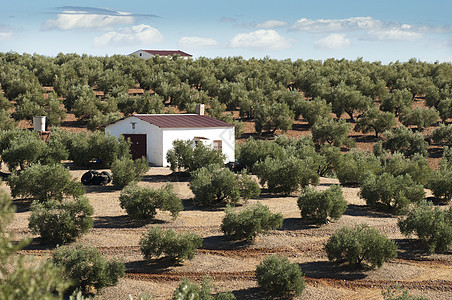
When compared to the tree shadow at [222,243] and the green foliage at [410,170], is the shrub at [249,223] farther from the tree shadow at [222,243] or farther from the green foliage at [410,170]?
the green foliage at [410,170]

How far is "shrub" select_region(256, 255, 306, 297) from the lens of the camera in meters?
15.0

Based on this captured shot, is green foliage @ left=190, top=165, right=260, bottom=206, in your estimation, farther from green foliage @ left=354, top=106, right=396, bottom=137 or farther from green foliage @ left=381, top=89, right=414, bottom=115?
green foliage @ left=381, top=89, right=414, bottom=115

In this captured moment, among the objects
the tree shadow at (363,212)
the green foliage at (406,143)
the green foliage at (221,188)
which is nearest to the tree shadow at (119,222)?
the green foliage at (221,188)

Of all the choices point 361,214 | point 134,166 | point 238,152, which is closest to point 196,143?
point 238,152

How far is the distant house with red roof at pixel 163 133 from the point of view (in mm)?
36500

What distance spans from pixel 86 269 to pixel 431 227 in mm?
11343

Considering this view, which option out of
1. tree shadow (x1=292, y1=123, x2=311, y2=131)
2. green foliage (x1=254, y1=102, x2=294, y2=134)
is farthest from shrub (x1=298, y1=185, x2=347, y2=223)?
tree shadow (x1=292, y1=123, x2=311, y2=131)

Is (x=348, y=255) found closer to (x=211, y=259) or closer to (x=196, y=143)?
(x=211, y=259)

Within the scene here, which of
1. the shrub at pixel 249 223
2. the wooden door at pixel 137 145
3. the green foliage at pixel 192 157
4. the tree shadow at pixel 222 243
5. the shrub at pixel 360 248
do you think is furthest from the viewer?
the wooden door at pixel 137 145

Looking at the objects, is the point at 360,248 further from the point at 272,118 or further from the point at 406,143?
the point at 272,118

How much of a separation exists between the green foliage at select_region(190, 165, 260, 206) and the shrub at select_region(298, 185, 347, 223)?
344 centimetres

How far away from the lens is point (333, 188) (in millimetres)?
23562

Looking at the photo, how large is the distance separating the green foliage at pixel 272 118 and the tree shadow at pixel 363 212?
27530 mm

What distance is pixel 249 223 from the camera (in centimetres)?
1977
